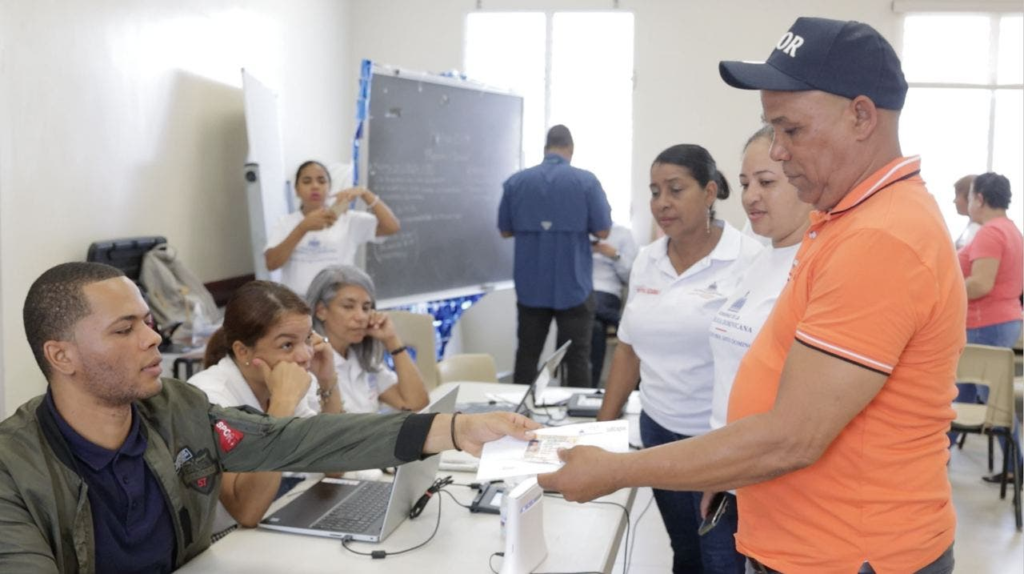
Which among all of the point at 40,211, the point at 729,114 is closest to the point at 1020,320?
the point at 729,114

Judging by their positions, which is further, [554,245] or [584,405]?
[554,245]

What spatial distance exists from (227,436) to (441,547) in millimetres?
525

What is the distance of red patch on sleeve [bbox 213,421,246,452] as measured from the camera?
1.89 m

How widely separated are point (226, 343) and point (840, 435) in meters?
1.73

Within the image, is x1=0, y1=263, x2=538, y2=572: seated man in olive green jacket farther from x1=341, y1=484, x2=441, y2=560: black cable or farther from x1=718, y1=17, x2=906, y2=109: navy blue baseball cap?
x1=718, y1=17, x2=906, y2=109: navy blue baseball cap

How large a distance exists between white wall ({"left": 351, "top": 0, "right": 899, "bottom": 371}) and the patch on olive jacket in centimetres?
484

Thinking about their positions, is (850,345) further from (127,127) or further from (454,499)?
(127,127)

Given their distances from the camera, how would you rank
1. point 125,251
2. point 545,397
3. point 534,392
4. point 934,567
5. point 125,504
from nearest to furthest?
point 934,567, point 125,504, point 534,392, point 545,397, point 125,251

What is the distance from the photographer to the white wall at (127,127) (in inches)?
135

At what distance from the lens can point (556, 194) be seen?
206 inches

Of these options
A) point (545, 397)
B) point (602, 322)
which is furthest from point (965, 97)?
point (545, 397)

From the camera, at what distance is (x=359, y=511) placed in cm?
212

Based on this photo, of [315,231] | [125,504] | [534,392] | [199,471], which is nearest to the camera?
[125,504]

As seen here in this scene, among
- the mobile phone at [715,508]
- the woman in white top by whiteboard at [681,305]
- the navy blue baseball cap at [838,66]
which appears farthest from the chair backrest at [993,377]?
the navy blue baseball cap at [838,66]
